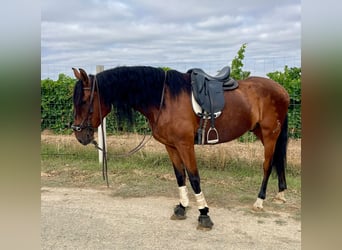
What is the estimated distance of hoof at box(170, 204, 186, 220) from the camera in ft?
11.3

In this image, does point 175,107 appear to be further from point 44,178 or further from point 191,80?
point 44,178

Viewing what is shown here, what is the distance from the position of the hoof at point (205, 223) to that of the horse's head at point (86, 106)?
56.6 inches

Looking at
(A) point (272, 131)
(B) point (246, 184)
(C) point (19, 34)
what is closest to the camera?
(C) point (19, 34)

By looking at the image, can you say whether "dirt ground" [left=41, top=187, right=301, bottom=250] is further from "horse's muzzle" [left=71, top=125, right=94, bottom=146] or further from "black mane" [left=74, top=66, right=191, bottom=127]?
"black mane" [left=74, top=66, right=191, bottom=127]

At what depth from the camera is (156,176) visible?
Answer: 5.04m

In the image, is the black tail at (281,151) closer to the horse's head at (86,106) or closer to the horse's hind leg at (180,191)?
the horse's hind leg at (180,191)

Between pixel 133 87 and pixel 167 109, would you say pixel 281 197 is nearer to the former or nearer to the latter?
pixel 167 109

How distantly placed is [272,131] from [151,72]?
1666 millimetres

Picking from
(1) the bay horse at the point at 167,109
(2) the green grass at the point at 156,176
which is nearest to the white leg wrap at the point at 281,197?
(2) the green grass at the point at 156,176

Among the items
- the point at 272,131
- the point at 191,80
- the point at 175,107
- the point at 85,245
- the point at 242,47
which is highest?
the point at 242,47

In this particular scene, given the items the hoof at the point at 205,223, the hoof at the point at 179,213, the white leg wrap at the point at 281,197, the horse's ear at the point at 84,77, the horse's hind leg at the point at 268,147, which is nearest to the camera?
the horse's ear at the point at 84,77

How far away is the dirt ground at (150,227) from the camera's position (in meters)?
2.85

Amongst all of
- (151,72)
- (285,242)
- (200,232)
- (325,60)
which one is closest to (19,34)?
(325,60)

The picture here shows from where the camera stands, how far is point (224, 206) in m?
3.78
